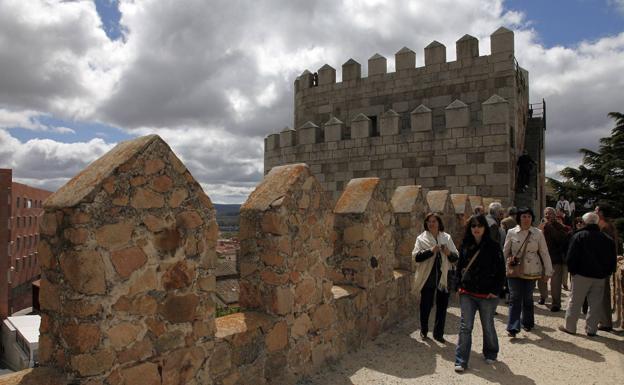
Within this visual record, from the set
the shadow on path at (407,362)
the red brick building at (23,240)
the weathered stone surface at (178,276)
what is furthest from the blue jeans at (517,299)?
the red brick building at (23,240)

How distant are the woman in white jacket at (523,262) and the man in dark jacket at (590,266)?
1.29 ft

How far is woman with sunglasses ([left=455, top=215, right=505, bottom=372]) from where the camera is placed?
435cm

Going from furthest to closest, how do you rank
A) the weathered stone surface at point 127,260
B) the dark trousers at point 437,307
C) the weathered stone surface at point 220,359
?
the dark trousers at point 437,307 < the weathered stone surface at point 220,359 < the weathered stone surface at point 127,260

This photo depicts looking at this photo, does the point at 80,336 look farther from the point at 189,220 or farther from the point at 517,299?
the point at 517,299

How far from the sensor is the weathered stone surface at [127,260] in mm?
2484

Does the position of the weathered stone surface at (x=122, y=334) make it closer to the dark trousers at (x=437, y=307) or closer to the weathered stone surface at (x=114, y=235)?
the weathered stone surface at (x=114, y=235)

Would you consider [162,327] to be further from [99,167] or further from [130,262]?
[99,167]

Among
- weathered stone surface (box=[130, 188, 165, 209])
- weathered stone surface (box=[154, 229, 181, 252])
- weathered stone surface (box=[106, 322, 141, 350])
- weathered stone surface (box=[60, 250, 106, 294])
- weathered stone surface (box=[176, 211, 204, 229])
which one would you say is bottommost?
weathered stone surface (box=[106, 322, 141, 350])

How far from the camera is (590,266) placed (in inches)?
213

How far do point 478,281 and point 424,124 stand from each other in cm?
639

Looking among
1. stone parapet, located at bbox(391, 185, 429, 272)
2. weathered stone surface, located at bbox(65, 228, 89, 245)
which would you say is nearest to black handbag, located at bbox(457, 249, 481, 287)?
stone parapet, located at bbox(391, 185, 429, 272)

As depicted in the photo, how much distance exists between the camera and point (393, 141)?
1055 cm

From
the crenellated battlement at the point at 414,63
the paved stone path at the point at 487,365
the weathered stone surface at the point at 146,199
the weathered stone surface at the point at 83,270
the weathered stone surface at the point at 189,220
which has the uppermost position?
the crenellated battlement at the point at 414,63

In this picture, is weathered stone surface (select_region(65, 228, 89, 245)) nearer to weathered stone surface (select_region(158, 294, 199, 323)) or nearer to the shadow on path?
weathered stone surface (select_region(158, 294, 199, 323))
